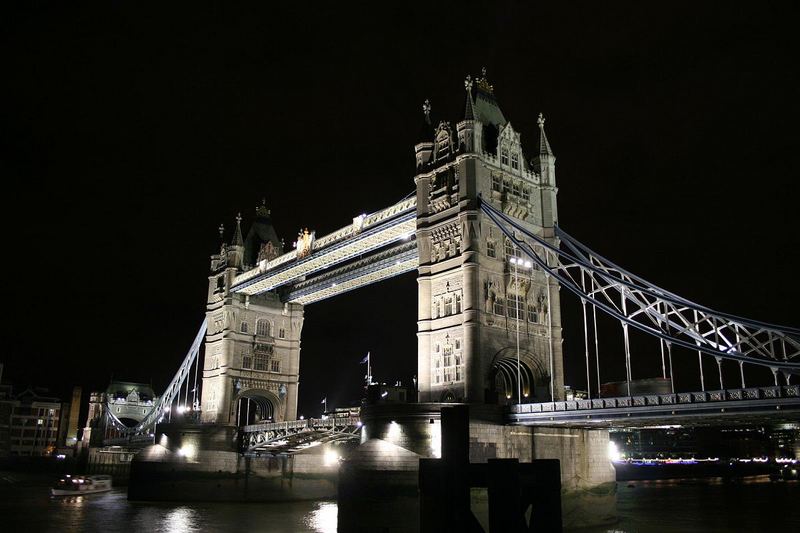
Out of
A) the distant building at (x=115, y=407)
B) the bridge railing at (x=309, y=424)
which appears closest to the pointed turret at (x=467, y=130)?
the bridge railing at (x=309, y=424)

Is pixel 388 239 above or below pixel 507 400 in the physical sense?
above

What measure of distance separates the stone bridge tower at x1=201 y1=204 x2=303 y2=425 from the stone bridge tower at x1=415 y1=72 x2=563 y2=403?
1084 inches

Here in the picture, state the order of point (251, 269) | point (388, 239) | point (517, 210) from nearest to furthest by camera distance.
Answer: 1. point (517, 210)
2. point (388, 239)
3. point (251, 269)

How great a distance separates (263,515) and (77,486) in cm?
2858

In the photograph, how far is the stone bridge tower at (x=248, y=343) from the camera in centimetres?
6962

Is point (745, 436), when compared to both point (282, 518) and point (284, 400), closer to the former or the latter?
point (284, 400)

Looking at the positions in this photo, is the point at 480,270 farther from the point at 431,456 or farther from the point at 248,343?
A: the point at 248,343

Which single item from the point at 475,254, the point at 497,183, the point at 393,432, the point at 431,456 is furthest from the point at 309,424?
the point at 497,183

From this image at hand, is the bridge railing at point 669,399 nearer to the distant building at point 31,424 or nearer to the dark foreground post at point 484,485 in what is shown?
the dark foreground post at point 484,485

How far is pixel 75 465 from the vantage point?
10556 centimetres

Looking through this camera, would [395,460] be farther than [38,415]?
No

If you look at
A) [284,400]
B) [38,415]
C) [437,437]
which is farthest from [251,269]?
[38,415]

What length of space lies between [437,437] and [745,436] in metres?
141

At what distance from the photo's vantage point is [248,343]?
7106cm
